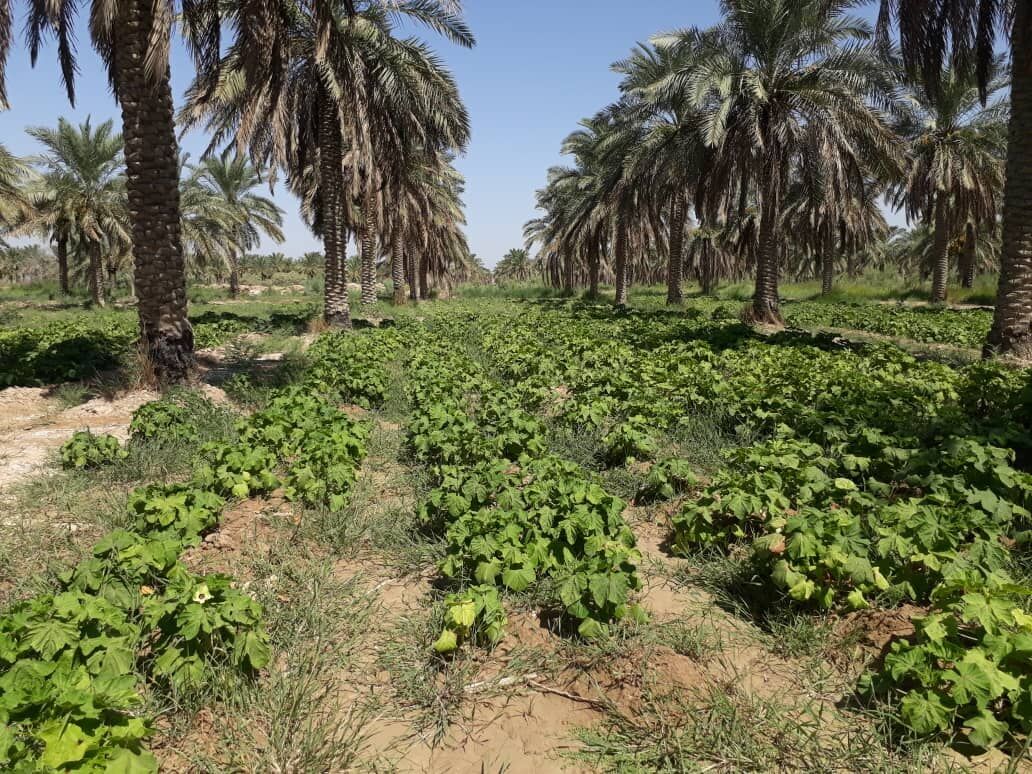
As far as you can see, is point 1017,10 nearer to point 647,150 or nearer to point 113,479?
point 647,150

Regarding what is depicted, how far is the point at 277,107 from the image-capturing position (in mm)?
12547

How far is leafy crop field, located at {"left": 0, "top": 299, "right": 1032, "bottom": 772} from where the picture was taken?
7.07ft

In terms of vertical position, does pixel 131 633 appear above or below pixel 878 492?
below

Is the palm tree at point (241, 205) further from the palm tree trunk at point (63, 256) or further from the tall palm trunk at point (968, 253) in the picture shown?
the tall palm trunk at point (968, 253)

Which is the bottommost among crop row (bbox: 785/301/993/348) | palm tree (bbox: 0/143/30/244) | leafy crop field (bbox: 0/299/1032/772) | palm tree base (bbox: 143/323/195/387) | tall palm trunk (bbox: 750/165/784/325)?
leafy crop field (bbox: 0/299/1032/772)

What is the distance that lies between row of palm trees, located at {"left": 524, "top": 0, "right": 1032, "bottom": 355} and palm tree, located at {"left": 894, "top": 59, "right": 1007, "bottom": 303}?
51mm

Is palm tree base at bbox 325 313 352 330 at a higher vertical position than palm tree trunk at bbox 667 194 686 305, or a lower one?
lower

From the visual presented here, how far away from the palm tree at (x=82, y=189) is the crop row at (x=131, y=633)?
2507 centimetres

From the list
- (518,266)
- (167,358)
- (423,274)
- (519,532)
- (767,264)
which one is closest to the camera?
(519,532)

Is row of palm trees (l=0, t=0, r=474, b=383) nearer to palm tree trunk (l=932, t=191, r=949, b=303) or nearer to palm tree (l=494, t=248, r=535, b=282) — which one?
palm tree trunk (l=932, t=191, r=949, b=303)

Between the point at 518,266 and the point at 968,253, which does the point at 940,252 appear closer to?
the point at 968,253

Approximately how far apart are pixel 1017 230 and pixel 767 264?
6.58 meters

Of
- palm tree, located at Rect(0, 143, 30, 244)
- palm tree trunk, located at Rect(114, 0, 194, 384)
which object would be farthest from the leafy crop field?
palm tree, located at Rect(0, 143, 30, 244)

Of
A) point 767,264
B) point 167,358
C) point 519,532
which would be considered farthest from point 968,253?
point 519,532
